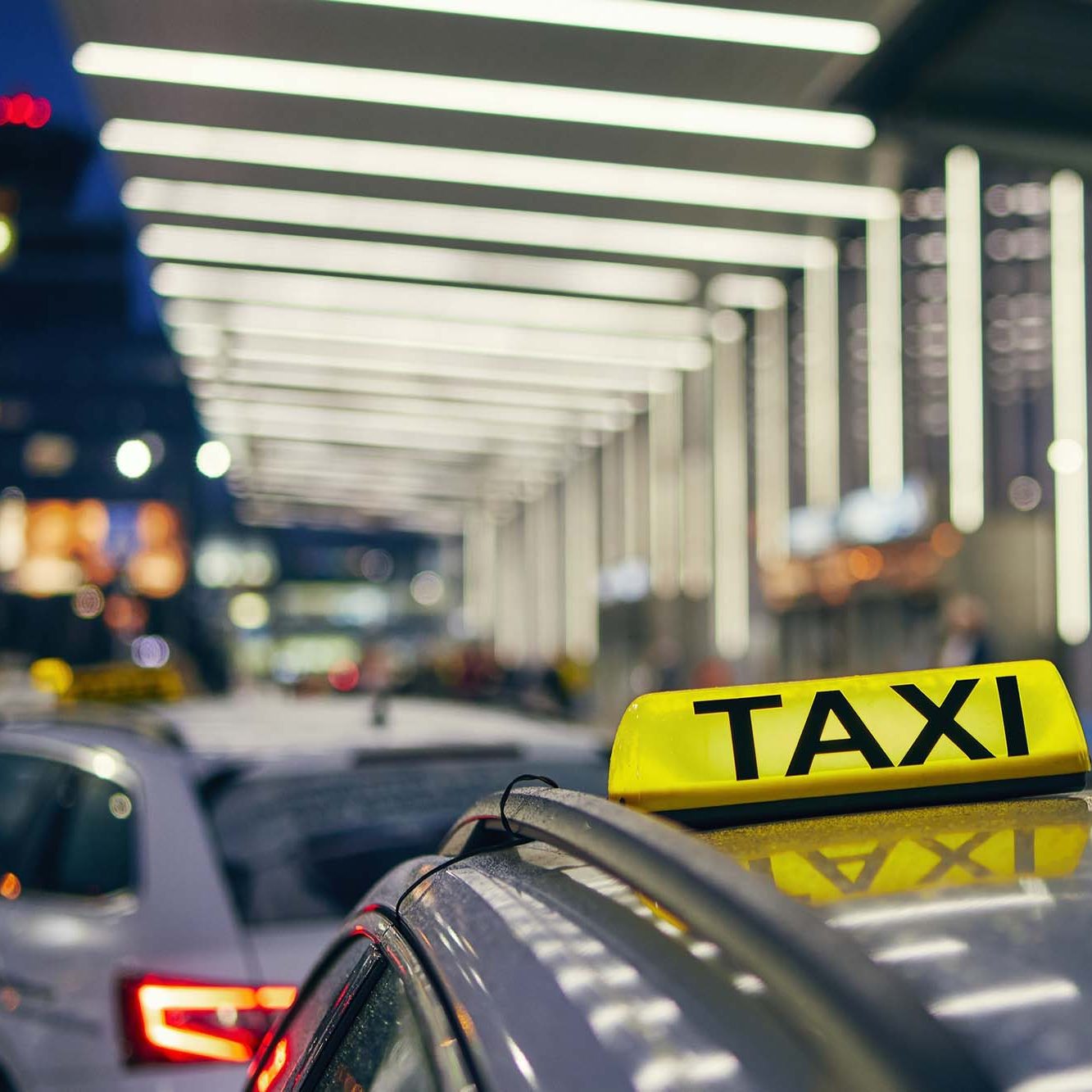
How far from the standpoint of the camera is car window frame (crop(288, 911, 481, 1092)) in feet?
4.82

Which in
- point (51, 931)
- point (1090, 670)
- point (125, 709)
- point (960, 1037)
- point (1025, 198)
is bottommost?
point (1090, 670)

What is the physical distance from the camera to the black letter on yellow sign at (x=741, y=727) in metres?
1.74

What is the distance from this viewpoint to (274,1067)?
2.45 meters

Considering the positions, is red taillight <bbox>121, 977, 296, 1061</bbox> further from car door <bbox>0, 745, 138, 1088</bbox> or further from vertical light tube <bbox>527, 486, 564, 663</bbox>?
vertical light tube <bbox>527, 486, 564, 663</bbox>

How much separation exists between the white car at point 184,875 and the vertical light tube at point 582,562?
107ft

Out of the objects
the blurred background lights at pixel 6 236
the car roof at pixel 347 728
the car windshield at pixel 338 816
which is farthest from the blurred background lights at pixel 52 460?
the car windshield at pixel 338 816

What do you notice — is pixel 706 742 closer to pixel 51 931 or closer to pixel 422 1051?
pixel 422 1051

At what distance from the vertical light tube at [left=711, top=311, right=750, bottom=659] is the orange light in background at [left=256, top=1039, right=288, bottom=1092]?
24.2 m

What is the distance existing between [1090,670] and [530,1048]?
16.6m

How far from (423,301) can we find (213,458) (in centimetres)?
672

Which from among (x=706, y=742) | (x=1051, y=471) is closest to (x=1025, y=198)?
(x=1051, y=471)

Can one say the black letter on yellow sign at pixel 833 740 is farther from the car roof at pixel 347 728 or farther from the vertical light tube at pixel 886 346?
the vertical light tube at pixel 886 346

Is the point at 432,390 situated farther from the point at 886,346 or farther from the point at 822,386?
the point at 886,346

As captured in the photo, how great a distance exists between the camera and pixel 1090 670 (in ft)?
55.5
